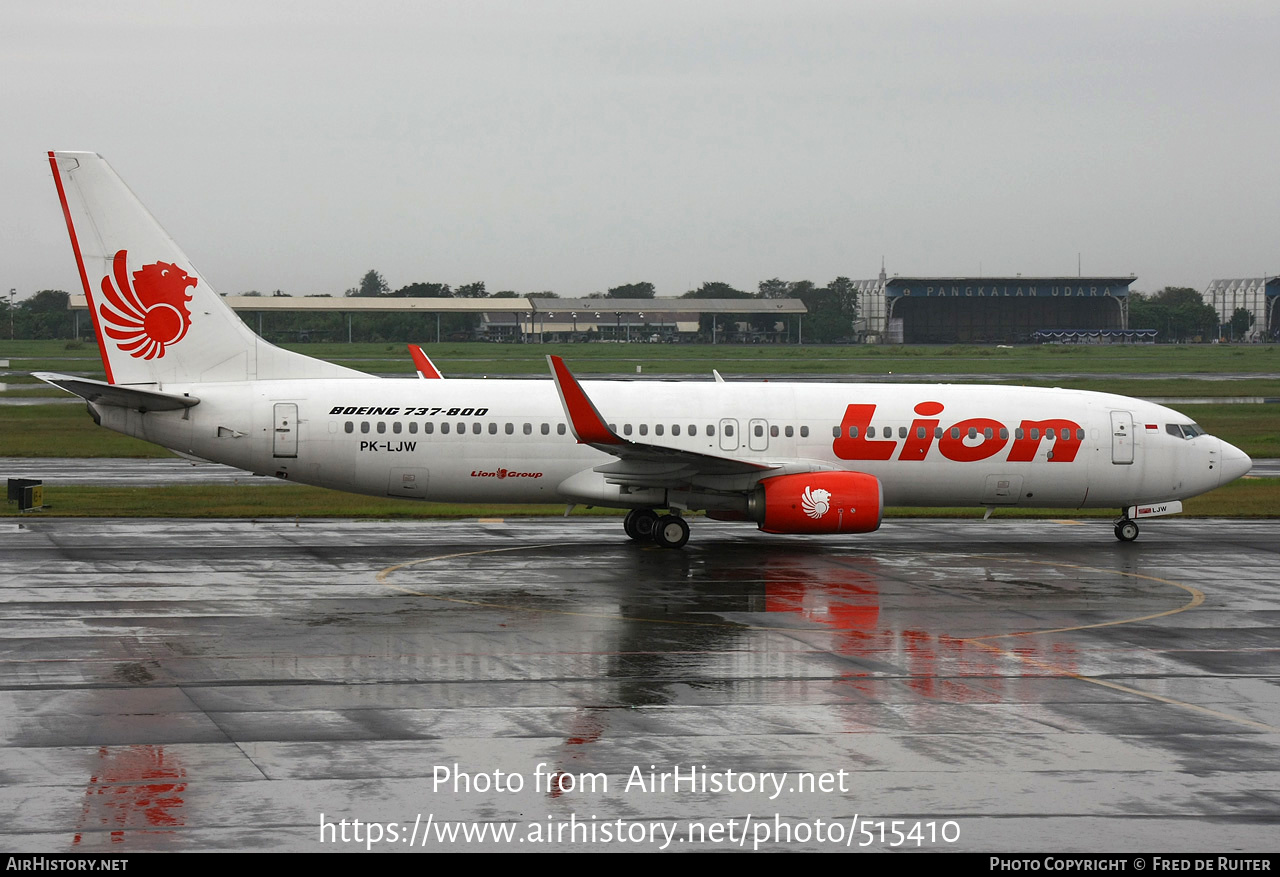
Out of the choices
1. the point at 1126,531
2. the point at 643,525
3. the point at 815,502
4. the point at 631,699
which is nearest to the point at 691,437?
the point at 643,525

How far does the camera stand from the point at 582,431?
27922 millimetres

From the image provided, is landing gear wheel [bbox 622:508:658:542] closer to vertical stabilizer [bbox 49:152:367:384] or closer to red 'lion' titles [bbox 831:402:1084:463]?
red 'lion' titles [bbox 831:402:1084:463]

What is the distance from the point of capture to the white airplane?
1152 inches

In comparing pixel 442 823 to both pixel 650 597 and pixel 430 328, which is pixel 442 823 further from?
pixel 430 328

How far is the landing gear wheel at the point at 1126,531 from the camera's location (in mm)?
32031

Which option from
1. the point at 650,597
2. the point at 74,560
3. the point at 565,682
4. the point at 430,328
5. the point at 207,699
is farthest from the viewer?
the point at 430,328

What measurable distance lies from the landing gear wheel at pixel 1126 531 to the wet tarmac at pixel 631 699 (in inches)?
127

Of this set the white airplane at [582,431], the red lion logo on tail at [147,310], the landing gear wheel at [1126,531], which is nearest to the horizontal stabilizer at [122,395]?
the white airplane at [582,431]

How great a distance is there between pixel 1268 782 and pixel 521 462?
1936 centimetres

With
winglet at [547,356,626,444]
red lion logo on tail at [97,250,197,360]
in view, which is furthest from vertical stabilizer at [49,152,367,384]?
winglet at [547,356,626,444]

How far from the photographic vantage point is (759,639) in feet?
66.3

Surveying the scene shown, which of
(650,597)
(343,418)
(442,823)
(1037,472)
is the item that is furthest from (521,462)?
(442,823)

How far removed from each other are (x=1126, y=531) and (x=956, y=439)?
5.07 metres

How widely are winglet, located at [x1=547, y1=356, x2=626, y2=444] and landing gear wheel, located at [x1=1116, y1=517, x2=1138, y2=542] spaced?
12.9m
